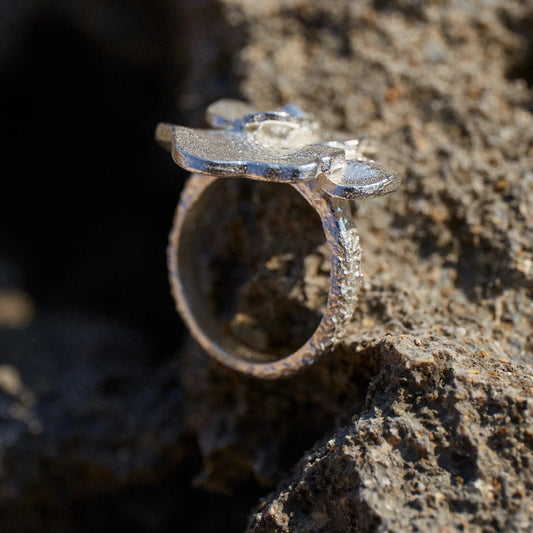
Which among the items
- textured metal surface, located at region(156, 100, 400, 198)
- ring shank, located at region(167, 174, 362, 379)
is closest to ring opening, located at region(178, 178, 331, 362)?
ring shank, located at region(167, 174, 362, 379)

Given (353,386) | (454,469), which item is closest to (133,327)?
(353,386)

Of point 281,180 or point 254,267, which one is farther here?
point 254,267

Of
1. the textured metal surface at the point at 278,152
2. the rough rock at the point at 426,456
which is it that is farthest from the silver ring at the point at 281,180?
the rough rock at the point at 426,456

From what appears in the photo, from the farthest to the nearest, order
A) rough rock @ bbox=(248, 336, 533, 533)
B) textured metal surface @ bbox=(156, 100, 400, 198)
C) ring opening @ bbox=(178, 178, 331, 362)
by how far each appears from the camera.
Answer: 1. ring opening @ bbox=(178, 178, 331, 362)
2. textured metal surface @ bbox=(156, 100, 400, 198)
3. rough rock @ bbox=(248, 336, 533, 533)

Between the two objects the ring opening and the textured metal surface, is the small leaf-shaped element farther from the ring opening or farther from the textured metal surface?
the ring opening

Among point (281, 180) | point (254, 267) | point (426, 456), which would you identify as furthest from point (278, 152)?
point (426, 456)

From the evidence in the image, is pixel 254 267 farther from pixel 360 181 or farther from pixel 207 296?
pixel 360 181

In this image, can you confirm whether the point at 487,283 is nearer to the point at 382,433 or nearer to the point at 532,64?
the point at 382,433
